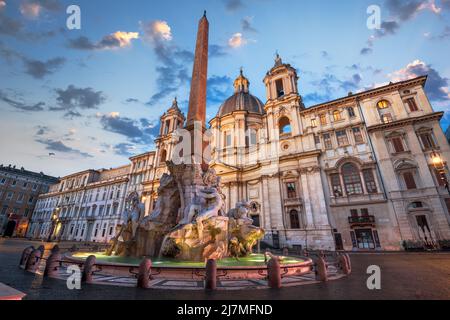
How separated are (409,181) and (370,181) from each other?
3283 mm

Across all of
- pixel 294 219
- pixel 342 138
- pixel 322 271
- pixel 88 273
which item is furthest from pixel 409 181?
pixel 88 273

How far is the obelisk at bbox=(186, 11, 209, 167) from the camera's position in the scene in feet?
39.0

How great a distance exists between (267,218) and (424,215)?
50.9ft

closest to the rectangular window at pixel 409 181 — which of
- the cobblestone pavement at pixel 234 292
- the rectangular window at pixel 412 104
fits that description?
the rectangular window at pixel 412 104

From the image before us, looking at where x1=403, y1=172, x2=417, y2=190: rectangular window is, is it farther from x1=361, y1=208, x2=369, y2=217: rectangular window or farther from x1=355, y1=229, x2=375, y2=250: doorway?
x1=355, y1=229, x2=375, y2=250: doorway

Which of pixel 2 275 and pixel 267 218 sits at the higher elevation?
pixel 267 218

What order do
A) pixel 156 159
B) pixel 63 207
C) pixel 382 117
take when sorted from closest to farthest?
pixel 382 117 → pixel 156 159 → pixel 63 207

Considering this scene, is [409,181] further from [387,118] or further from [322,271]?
[322,271]

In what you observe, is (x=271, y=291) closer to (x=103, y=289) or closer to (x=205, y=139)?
(x=103, y=289)

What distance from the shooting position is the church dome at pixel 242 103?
132 feet

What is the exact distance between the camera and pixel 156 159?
1737 inches

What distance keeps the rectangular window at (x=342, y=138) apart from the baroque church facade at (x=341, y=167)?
0.11 meters

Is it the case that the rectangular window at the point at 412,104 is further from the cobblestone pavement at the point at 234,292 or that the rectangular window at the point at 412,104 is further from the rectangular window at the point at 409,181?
the cobblestone pavement at the point at 234,292
